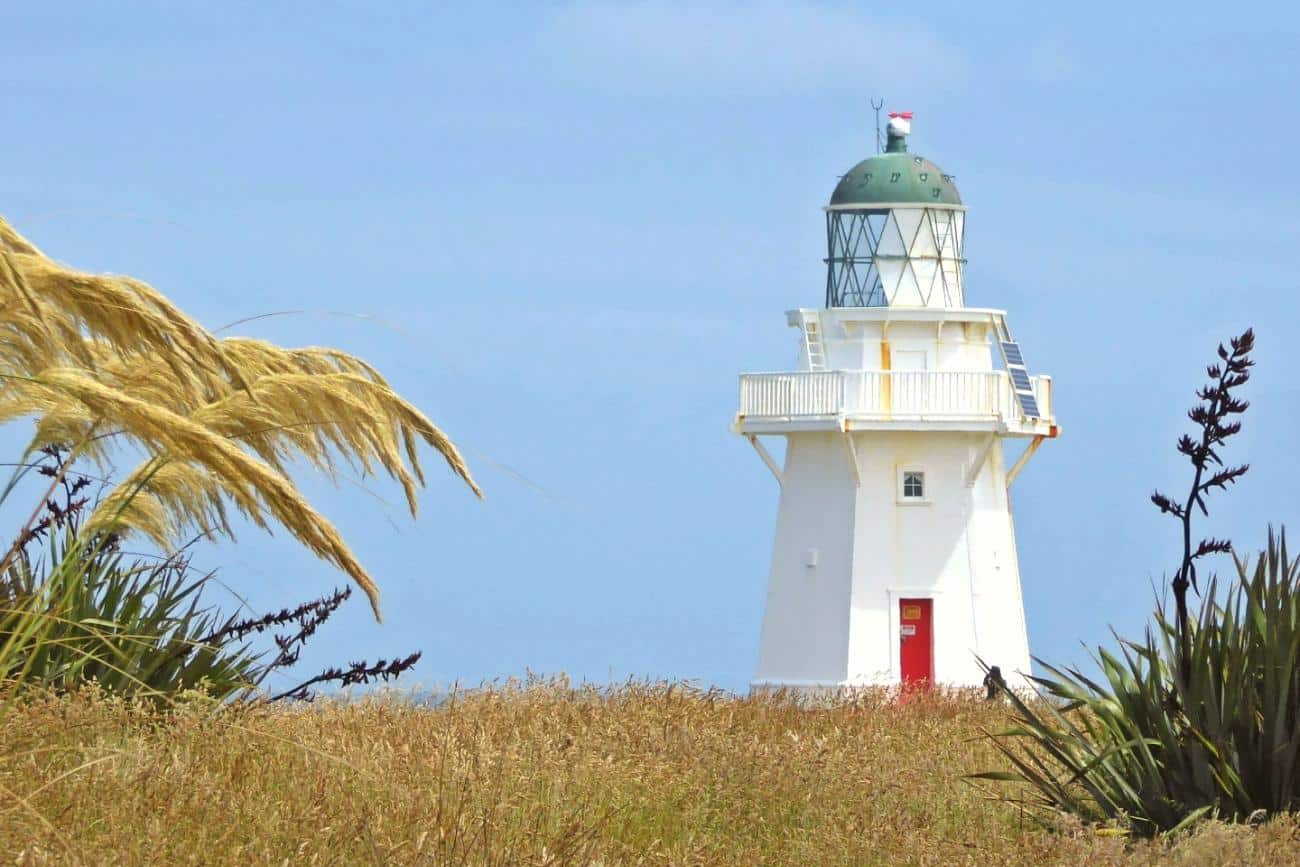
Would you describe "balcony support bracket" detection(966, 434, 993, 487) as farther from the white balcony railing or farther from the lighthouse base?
the white balcony railing

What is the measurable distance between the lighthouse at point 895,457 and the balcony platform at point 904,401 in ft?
0.06

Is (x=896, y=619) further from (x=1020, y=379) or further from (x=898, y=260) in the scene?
(x=898, y=260)

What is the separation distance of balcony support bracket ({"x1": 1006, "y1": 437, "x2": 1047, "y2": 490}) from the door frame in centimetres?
223

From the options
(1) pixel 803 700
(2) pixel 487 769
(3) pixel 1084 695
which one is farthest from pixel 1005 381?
(2) pixel 487 769

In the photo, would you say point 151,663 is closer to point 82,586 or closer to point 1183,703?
point 82,586

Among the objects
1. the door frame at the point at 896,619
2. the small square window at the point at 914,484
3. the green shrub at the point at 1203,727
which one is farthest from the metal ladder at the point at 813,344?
the green shrub at the point at 1203,727

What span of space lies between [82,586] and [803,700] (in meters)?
7.36

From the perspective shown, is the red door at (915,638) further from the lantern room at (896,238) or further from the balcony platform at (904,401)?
the lantern room at (896,238)

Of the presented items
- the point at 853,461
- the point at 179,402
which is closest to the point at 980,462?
the point at 853,461

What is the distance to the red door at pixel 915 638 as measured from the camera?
2327 cm

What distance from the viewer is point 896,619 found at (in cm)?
2309

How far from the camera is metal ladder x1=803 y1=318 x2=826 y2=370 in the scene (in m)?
24.1

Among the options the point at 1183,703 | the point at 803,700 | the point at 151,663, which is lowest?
the point at 151,663

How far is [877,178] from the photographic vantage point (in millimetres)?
24500
